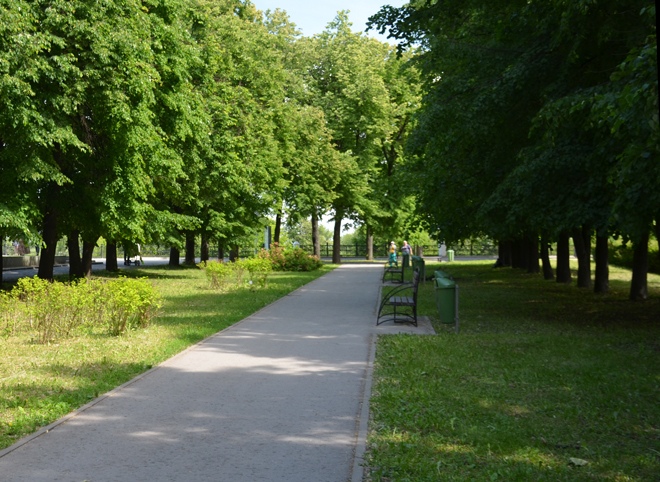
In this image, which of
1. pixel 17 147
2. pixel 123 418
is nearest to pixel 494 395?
pixel 123 418

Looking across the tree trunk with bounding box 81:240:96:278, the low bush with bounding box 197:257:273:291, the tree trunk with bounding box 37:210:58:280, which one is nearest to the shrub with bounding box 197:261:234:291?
the low bush with bounding box 197:257:273:291

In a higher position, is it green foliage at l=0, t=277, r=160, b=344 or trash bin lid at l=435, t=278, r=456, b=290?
trash bin lid at l=435, t=278, r=456, b=290

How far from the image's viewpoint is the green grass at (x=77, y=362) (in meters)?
7.76

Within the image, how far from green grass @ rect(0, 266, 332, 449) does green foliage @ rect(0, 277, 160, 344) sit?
0.25 metres

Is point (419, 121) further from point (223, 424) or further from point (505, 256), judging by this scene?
point (505, 256)

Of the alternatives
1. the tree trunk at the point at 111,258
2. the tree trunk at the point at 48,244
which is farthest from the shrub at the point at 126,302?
the tree trunk at the point at 111,258

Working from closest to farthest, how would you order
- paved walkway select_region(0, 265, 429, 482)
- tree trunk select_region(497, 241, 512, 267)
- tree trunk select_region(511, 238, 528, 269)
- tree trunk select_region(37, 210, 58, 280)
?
paved walkway select_region(0, 265, 429, 482)
tree trunk select_region(37, 210, 58, 280)
tree trunk select_region(511, 238, 528, 269)
tree trunk select_region(497, 241, 512, 267)

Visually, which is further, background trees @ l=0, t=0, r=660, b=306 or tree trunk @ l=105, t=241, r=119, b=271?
tree trunk @ l=105, t=241, r=119, b=271

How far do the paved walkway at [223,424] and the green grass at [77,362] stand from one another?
29 cm

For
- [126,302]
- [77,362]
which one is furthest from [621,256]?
[77,362]

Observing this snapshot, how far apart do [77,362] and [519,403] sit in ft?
19.8

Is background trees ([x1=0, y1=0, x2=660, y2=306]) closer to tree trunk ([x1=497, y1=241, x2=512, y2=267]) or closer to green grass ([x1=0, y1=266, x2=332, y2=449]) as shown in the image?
green grass ([x1=0, y1=266, x2=332, y2=449])

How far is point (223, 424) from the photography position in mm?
7219

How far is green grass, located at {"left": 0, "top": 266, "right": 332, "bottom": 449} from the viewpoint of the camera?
7.76 m
